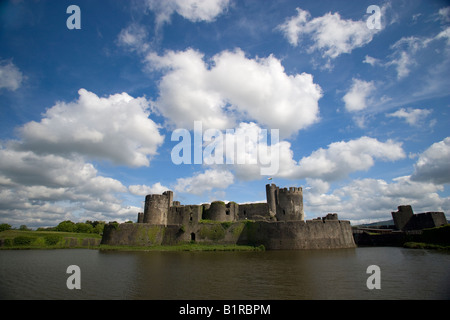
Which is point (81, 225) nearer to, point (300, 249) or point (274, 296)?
point (300, 249)

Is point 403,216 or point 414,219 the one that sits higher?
point 403,216

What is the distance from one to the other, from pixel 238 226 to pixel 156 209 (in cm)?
1528

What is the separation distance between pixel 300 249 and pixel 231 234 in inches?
412

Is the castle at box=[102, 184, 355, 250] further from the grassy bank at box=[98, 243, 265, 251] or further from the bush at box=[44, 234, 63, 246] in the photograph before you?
the bush at box=[44, 234, 63, 246]

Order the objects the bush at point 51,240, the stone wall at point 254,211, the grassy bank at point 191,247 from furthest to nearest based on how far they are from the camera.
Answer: the bush at point 51,240 < the stone wall at point 254,211 < the grassy bank at point 191,247

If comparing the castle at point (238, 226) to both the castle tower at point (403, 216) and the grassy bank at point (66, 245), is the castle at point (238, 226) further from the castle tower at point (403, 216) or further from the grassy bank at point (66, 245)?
the castle tower at point (403, 216)

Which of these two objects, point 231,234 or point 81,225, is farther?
point 81,225

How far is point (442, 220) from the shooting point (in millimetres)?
42594

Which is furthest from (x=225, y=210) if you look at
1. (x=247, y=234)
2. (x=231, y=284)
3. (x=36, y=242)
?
(x=36, y=242)

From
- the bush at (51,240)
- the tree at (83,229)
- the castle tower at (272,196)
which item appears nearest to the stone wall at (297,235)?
the castle tower at (272,196)

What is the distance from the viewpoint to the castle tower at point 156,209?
41.3m

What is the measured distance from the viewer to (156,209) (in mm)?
41656

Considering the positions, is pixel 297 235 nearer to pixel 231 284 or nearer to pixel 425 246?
pixel 425 246
